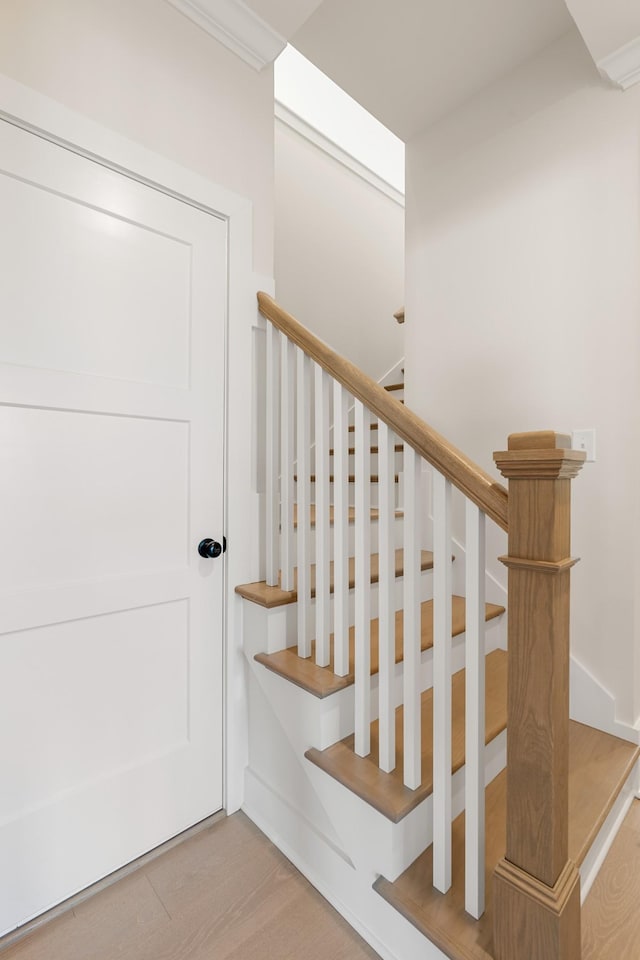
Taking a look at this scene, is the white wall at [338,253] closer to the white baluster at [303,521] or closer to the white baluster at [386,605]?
the white baluster at [303,521]

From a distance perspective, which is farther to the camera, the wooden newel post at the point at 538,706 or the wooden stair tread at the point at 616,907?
the wooden stair tread at the point at 616,907

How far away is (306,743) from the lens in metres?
1.32

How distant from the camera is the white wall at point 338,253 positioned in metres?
2.66

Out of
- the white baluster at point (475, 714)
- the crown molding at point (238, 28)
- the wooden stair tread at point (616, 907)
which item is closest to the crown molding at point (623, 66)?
the crown molding at point (238, 28)

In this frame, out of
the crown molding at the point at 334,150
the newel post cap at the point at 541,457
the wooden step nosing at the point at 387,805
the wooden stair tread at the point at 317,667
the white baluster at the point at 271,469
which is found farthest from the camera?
the crown molding at the point at 334,150

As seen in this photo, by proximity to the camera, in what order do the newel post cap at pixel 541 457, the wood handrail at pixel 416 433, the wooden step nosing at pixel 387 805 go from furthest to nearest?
the wooden step nosing at pixel 387 805 < the wood handrail at pixel 416 433 < the newel post cap at pixel 541 457

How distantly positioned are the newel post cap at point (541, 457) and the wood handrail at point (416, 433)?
0.05 metres

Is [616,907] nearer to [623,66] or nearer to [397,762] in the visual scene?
[397,762]

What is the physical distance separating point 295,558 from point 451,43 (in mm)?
2037

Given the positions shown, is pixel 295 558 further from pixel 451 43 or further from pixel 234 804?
pixel 451 43

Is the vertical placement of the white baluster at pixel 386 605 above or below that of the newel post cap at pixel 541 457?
below

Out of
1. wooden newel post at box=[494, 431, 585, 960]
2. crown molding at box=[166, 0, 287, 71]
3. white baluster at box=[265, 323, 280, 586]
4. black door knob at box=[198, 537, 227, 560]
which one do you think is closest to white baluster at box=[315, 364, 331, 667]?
white baluster at box=[265, 323, 280, 586]

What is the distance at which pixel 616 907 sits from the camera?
118 centimetres

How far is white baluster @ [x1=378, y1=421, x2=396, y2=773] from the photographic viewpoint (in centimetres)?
116
